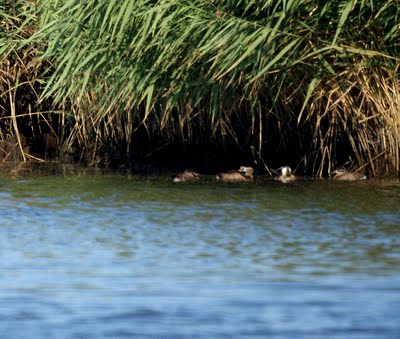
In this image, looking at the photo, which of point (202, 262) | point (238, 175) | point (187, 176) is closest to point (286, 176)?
point (238, 175)

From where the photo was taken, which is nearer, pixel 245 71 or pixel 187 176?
pixel 245 71

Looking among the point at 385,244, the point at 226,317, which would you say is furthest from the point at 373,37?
the point at 226,317

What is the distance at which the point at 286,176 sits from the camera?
12.1 metres

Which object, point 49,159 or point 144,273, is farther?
point 49,159

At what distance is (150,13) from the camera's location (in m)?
11.0

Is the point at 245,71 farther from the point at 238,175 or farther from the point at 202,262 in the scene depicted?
the point at 202,262

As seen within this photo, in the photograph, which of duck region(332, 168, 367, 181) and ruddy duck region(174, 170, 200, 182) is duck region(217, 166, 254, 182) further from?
duck region(332, 168, 367, 181)

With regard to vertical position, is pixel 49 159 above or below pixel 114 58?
below

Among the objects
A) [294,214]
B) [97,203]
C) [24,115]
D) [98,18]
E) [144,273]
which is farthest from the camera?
[24,115]

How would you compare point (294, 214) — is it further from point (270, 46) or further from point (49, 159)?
point (49, 159)

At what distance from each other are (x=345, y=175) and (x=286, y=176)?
1.98 feet

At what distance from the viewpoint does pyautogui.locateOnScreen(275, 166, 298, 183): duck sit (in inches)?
476

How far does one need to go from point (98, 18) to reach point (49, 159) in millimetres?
4098

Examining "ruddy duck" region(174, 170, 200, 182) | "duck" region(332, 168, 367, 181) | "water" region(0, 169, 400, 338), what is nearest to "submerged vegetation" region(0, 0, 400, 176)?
"duck" region(332, 168, 367, 181)
